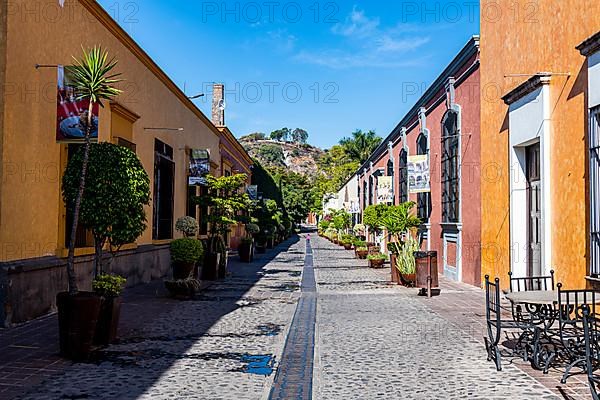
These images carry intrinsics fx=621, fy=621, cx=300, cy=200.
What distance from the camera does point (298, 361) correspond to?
22.3 feet

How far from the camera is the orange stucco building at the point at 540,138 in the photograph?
28.2 feet

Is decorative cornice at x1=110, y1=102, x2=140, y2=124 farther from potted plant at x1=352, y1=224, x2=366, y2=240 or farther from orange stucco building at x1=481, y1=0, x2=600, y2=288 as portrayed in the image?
potted plant at x1=352, y1=224, x2=366, y2=240

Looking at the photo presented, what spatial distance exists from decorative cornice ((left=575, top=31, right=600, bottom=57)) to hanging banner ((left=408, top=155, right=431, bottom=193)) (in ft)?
31.3

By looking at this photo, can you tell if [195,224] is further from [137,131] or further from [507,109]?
[507,109]

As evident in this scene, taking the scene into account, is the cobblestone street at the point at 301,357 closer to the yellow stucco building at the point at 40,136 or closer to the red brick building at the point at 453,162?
the yellow stucco building at the point at 40,136

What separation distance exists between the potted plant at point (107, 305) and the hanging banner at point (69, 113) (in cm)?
257

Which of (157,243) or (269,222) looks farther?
(269,222)

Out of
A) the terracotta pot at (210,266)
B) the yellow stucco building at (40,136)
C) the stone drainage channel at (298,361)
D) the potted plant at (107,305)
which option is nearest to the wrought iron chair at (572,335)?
the stone drainage channel at (298,361)

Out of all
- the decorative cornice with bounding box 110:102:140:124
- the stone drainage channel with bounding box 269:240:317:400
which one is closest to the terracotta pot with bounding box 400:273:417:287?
the stone drainage channel with bounding box 269:240:317:400

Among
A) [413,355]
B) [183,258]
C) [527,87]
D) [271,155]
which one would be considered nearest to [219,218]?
[183,258]

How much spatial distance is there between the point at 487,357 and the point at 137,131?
10.5 metres

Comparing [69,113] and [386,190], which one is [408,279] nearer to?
[69,113]

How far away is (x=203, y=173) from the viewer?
1933 centimetres

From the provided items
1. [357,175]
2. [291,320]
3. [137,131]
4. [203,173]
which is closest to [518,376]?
[291,320]
